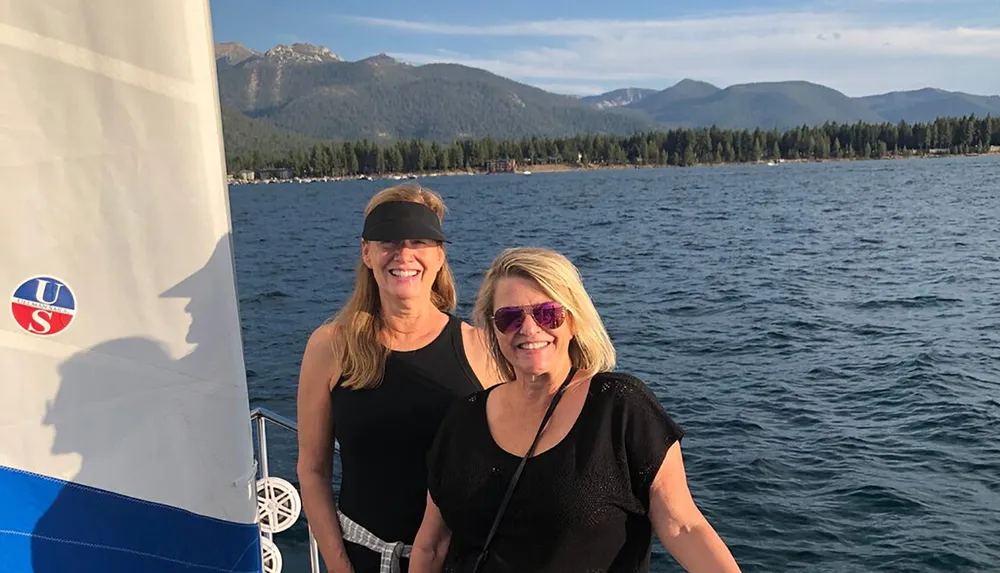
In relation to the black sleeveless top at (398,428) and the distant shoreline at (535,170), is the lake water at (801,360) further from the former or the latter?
the distant shoreline at (535,170)

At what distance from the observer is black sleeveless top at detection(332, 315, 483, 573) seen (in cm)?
278

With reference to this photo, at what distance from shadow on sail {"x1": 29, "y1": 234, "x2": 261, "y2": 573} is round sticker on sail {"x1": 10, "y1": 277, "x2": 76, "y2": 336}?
116 millimetres

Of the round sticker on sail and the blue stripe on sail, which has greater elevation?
the round sticker on sail

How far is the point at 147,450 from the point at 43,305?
55 cm

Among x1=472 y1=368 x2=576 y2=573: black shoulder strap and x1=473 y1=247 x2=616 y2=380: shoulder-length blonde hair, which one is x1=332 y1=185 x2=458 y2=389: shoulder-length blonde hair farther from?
x1=472 y1=368 x2=576 y2=573: black shoulder strap

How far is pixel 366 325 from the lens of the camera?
286 cm

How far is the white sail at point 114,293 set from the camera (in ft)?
7.07

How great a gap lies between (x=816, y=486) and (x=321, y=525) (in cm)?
951

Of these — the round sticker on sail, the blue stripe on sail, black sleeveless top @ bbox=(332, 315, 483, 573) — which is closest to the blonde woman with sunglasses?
black sleeveless top @ bbox=(332, 315, 483, 573)

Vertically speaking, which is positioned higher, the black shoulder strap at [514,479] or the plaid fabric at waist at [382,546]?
the black shoulder strap at [514,479]

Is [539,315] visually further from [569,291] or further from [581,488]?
[581,488]

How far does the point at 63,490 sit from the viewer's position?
7.72 feet

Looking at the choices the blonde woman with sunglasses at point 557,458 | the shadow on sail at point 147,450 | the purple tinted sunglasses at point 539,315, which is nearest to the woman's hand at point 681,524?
the blonde woman with sunglasses at point 557,458

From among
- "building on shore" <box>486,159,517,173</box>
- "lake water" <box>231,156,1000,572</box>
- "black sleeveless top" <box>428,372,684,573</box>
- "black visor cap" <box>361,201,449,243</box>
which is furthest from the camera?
"building on shore" <box>486,159,517,173</box>
